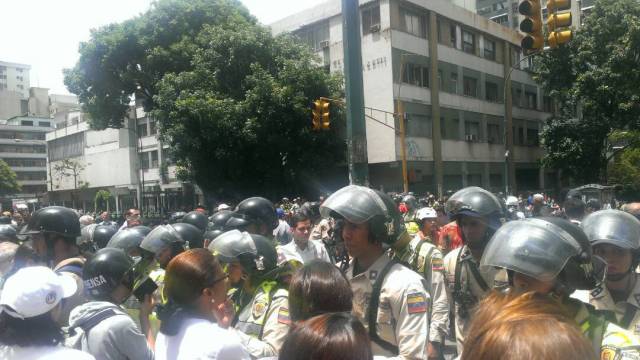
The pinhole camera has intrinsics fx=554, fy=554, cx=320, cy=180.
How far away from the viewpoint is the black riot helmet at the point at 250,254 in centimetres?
375

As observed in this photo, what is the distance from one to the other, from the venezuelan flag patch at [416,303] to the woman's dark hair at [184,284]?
1.05 metres

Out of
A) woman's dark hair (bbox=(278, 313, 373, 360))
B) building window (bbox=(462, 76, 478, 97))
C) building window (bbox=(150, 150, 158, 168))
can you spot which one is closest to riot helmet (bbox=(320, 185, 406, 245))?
woman's dark hair (bbox=(278, 313, 373, 360))

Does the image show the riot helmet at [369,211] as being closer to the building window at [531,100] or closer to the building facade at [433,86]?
the building facade at [433,86]

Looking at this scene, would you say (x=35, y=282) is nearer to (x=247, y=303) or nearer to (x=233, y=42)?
(x=247, y=303)

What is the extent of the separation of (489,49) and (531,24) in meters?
27.7

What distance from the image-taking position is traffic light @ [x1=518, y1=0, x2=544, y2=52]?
8266mm

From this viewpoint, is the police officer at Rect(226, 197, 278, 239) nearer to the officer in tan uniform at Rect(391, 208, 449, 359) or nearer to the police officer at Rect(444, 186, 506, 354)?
the officer in tan uniform at Rect(391, 208, 449, 359)

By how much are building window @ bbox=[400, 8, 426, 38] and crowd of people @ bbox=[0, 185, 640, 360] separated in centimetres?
2475

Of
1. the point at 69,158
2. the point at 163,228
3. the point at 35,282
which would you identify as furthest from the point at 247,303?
the point at 69,158

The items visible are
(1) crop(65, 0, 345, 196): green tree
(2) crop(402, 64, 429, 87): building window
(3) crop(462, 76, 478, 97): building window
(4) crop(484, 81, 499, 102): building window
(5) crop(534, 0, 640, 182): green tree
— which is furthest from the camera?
(4) crop(484, 81, 499, 102): building window

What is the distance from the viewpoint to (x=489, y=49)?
113 ft

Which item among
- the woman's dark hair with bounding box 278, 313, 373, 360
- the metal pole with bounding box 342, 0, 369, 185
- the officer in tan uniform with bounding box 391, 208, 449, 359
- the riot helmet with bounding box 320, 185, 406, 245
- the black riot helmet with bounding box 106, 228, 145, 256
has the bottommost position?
the officer in tan uniform with bounding box 391, 208, 449, 359

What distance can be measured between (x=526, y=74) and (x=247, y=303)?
3849 centimetres

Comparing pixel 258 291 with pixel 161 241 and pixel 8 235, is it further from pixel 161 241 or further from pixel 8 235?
pixel 8 235
